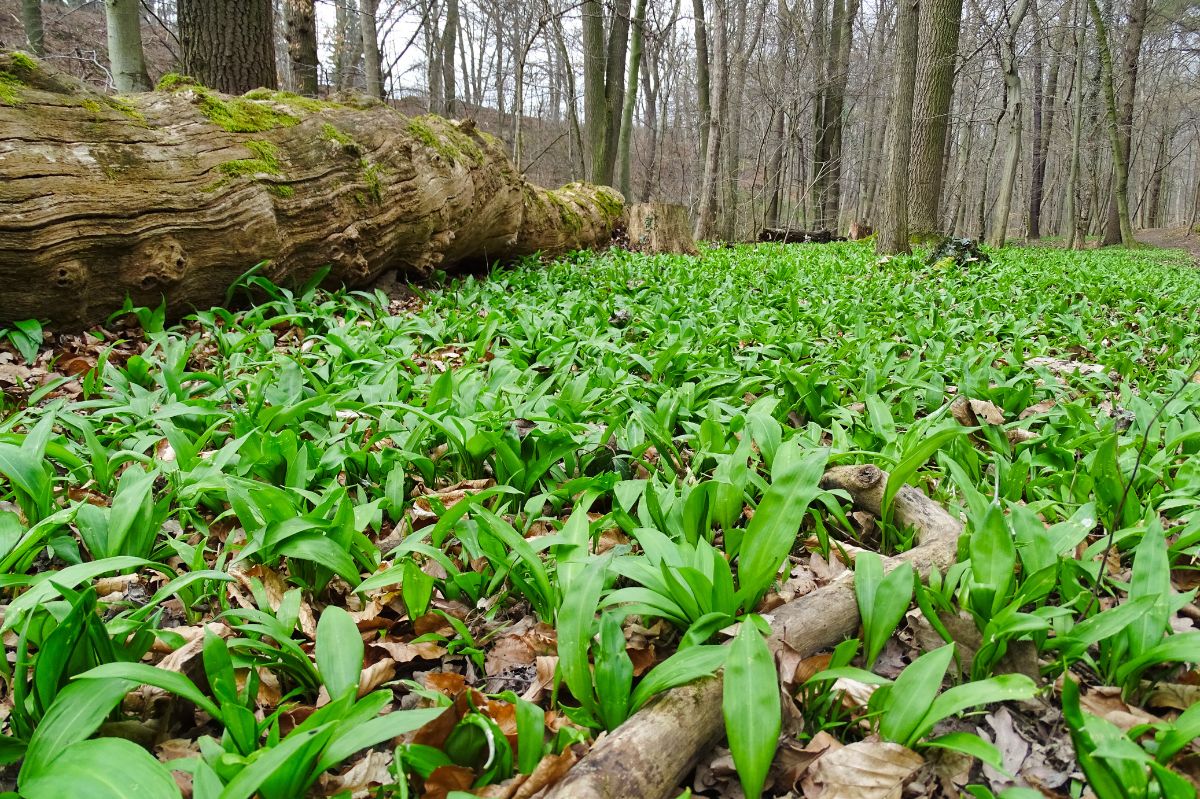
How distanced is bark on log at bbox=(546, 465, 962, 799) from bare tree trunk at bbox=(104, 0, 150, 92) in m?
6.72

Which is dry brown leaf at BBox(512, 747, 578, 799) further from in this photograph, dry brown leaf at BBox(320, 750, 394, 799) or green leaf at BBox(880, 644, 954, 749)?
green leaf at BBox(880, 644, 954, 749)

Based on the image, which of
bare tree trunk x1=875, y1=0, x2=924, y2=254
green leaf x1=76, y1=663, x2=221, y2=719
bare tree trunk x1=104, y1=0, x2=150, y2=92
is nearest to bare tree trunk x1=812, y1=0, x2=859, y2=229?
bare tree trunk x1=875, y1=0, x2=924, y2=254

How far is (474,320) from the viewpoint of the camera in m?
3.90

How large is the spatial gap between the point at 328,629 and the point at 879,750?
0.92 metres

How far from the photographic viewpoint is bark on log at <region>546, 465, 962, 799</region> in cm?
86

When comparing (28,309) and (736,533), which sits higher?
(28,309)

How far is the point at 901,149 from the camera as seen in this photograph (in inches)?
336

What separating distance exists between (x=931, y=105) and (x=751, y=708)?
9512mm

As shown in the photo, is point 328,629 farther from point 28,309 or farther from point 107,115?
point 107,115

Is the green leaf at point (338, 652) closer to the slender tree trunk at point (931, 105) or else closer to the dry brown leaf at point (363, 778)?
the dry brown leaf at point (363, 778)

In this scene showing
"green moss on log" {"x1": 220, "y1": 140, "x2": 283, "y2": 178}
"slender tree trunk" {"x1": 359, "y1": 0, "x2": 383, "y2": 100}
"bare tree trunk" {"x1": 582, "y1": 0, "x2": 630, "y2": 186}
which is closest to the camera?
"green moss on log" {"x1": 220, "y1": 140, "x2": 283, "y2": 178}

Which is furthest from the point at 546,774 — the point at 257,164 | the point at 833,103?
the point at 833,103

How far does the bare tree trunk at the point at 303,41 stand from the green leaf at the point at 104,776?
6535 millimetres

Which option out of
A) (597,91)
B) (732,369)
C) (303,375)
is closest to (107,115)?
(303,375)
